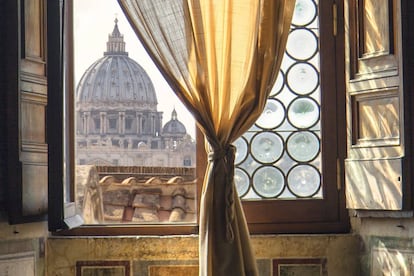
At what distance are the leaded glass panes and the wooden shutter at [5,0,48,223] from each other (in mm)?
954

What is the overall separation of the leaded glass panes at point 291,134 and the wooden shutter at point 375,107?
0.65ft

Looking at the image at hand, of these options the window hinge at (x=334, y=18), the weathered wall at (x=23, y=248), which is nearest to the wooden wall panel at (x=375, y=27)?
the window hinge at (x=334, y=18)

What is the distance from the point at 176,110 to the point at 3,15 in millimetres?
942

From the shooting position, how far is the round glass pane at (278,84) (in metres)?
3.76

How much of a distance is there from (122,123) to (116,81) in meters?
0.20

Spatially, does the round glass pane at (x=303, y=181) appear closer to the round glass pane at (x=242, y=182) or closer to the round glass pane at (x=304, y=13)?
the round glass pane at (x=242, y=182)

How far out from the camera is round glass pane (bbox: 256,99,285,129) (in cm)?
376

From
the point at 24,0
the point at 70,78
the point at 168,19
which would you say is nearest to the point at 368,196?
the point at 168,19

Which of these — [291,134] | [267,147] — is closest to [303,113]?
[291,134]

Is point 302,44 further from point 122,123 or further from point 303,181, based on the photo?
point 122,123

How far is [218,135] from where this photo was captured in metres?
3.44

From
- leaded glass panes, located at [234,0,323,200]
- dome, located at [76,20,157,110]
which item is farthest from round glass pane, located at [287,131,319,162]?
dome, located at [76,20,157,110]

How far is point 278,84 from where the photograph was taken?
3764 mm

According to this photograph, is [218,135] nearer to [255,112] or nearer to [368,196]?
[255,112]
